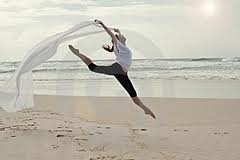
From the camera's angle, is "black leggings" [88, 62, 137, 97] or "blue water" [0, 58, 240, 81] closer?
"black leggings" [88, 62, 137, 97]

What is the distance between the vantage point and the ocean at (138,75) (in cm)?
1941

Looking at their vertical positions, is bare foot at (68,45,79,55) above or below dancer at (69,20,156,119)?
above

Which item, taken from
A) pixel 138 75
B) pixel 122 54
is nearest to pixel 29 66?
pixel 122 54

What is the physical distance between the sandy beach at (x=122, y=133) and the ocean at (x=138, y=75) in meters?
1.68

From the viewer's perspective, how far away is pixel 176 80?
23.4m

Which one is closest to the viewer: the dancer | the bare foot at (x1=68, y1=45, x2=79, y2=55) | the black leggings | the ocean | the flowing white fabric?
the dancer

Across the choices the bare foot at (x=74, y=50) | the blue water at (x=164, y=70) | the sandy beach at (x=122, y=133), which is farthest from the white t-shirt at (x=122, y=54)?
the blue water at (x=164, y=70)

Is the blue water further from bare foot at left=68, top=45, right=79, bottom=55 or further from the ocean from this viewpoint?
bare foot at left=68, top=45, right=79, bottom=55

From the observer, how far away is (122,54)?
7.65 meters

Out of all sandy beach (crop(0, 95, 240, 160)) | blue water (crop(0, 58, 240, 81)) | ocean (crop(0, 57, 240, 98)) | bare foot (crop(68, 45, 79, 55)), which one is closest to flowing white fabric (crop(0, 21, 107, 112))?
bare foot (crop(68, 45, 79, 55))

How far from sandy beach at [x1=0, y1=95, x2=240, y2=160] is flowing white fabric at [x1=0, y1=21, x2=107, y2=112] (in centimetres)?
73

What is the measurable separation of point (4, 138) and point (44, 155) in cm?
141

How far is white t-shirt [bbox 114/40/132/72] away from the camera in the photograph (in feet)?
24.9

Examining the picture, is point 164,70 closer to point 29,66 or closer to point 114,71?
point 29,66
